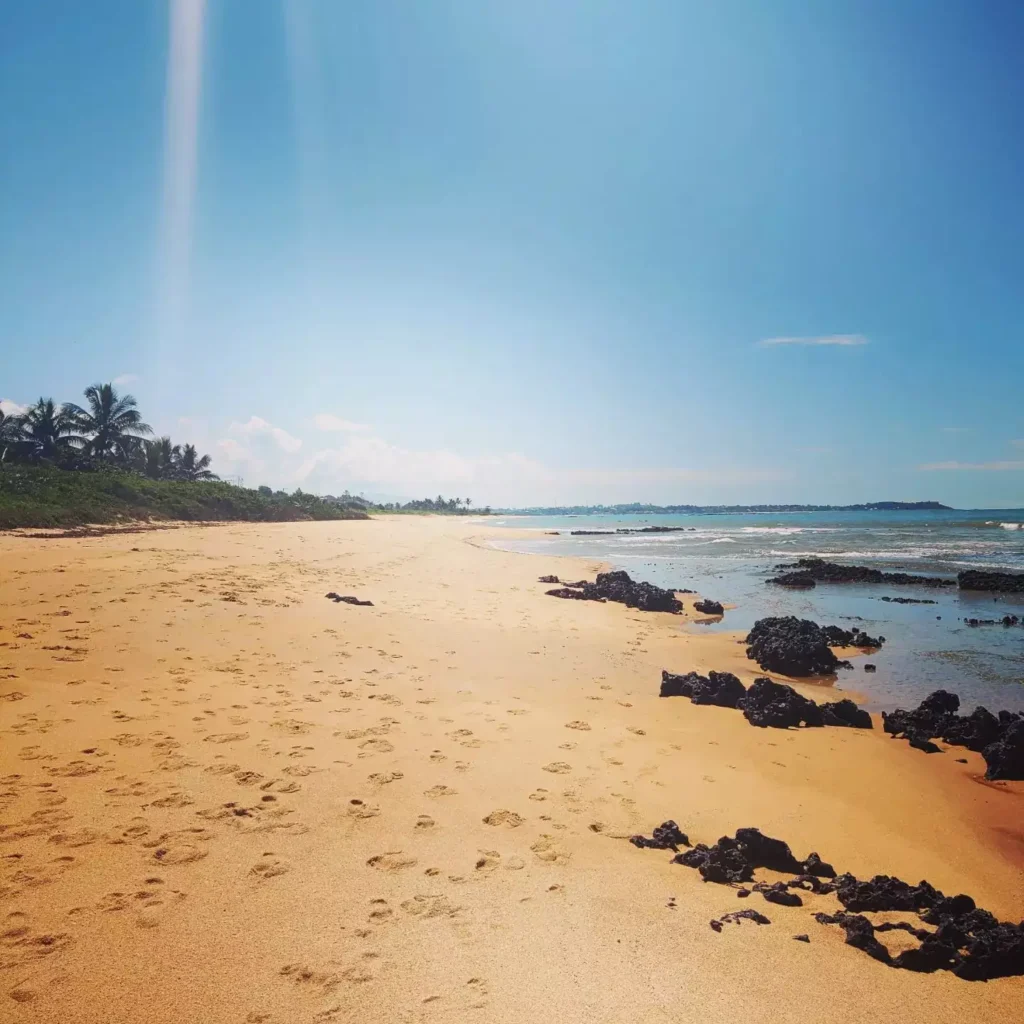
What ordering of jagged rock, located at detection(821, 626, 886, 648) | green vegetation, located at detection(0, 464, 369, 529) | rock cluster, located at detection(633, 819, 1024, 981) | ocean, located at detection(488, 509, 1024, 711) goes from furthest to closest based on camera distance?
green vegetation, located at detection(0, 464, 369, 529) → jagged rock, located at detection(821, 626, 886, 648) → ocean, located at detection(488, 509, 1024, 711) → rock cluster, located at detection(633, 819, 1024, 981)

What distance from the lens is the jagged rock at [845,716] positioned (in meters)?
8.09

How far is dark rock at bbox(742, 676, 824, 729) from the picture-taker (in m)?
7.85

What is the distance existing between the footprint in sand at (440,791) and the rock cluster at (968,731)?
253 inches

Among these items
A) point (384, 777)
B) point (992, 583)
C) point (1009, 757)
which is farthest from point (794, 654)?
point (992, 583)

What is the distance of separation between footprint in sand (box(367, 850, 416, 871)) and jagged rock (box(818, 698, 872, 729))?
669cm

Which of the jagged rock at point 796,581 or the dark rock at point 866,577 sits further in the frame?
the dark rock at point 866,577

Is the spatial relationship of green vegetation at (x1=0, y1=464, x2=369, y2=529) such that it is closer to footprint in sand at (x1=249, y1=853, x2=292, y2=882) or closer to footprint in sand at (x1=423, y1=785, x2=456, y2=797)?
footprint in sand at (x1=423, y1=785, x2=456, y2=797)

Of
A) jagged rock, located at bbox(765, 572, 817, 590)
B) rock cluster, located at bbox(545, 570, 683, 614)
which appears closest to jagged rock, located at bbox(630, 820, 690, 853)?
rock cluster, located at bbox(545, 570, 683, 614)

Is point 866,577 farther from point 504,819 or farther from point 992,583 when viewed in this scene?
point 504,819

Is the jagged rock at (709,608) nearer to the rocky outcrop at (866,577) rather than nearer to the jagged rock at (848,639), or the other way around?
the jagged rock at (848,639)

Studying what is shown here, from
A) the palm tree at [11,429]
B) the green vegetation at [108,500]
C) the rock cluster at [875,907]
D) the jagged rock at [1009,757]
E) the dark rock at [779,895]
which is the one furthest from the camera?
the palm tree at [11,429]

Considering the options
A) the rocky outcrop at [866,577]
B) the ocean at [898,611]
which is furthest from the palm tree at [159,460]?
the rocky outcrop at [866,577]

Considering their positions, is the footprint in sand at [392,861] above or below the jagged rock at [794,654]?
above

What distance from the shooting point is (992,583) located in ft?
71.4
